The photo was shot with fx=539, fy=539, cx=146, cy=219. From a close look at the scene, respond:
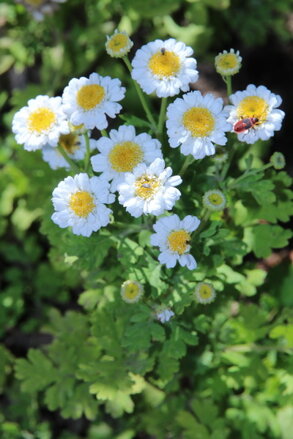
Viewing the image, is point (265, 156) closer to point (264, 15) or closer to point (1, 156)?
point (264, 15)

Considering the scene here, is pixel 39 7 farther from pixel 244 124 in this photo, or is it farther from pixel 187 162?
pixel 244 124

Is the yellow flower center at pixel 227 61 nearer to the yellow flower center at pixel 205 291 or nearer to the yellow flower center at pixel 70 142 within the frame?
the yellow flower center at pixel 70 142

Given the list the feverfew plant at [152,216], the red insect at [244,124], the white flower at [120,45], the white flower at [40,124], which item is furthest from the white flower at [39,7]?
the red insect at [244,124]

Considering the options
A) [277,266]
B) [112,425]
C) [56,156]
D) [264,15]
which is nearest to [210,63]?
[264,15]

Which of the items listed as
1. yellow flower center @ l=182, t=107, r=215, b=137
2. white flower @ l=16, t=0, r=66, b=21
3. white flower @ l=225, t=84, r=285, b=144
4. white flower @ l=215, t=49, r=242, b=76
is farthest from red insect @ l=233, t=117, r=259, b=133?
white flower @ l=16, t=0, r=66, b=21

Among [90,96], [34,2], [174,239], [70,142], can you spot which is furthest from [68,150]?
[34,2]

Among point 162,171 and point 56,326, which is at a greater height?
point 162,171

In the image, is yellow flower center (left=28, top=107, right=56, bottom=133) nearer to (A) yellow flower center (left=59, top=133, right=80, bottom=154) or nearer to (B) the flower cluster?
(B) the flower cluster
